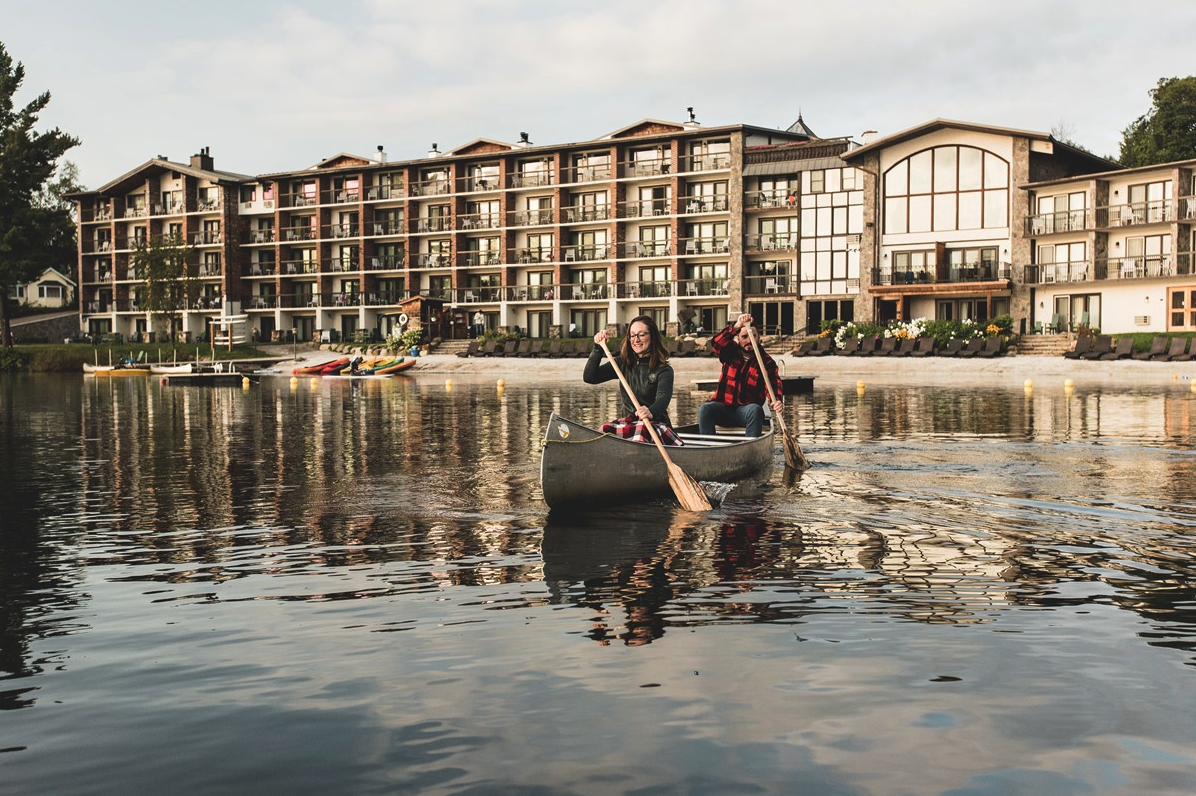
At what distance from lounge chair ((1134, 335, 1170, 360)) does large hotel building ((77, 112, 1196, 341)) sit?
10196 millimetres

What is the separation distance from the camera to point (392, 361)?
59375 mm

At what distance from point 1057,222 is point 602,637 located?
61.3 metres

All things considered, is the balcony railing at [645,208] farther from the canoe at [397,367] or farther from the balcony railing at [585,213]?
the canoe at [397,367]

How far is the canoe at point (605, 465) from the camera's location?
12.1m

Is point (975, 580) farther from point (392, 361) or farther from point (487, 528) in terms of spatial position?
point (392, 361)

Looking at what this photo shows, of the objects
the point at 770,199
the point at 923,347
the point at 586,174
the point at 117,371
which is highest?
the point at 586,174

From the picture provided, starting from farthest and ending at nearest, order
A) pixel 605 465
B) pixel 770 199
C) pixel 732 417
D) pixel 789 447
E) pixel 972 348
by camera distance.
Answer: pixel 770 199, pixel 972 348, pixel 789 447, pixel 732 417, pixel 605 465

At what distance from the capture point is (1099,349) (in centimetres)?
5038

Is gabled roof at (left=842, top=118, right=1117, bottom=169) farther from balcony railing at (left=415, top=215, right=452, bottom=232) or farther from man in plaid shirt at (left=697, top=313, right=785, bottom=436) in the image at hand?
man in plaid shirt at (left=697, top=313, right=785, bottom=436)

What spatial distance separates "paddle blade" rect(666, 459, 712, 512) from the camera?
12609 millimetres

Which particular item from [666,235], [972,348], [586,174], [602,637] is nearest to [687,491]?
[602,637]

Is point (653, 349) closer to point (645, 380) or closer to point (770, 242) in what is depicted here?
point (645, 380)

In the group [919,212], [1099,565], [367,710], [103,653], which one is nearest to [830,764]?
[367,710]

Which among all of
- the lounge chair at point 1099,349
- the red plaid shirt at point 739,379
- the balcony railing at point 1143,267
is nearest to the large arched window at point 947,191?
the balcony railing at point 1143,267
